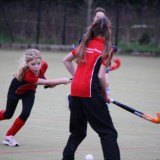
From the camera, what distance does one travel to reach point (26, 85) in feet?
24.4

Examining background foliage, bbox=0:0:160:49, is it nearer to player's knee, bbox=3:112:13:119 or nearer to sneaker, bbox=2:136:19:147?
player's knee, bbox=3:112:13:119

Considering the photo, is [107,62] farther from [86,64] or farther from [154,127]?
[154,127]

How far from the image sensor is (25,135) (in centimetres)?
828

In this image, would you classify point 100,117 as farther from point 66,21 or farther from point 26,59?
point 66,21

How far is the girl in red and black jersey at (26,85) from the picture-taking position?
7.22 meters

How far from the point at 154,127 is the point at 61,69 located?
960 centimetres

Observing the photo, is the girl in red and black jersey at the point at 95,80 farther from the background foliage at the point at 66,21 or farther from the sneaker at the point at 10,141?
the background foliage at the point at 66,21

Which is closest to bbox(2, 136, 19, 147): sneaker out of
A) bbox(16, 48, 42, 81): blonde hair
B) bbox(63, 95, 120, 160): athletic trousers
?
bbox(16, 48, 42, 81): blonde hair

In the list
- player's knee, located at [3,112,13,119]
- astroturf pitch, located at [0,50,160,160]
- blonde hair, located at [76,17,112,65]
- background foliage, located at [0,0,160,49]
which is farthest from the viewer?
background foliage, located at [0,0,160,49]

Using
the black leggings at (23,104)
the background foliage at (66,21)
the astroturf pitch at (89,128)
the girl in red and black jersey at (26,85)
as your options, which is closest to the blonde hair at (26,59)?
the girl in red and black jersey at (26,85)

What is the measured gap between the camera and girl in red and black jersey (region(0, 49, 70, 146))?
722 centimetres

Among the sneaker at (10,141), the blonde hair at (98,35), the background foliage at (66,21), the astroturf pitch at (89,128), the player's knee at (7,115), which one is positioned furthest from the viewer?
the background foliage at (66,21)

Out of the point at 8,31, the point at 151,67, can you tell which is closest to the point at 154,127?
the point at 151,67

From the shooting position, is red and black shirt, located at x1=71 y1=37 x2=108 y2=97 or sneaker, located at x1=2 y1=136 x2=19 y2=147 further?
sneaker, located at x1=2 y1=136 x2=19 y2=147
